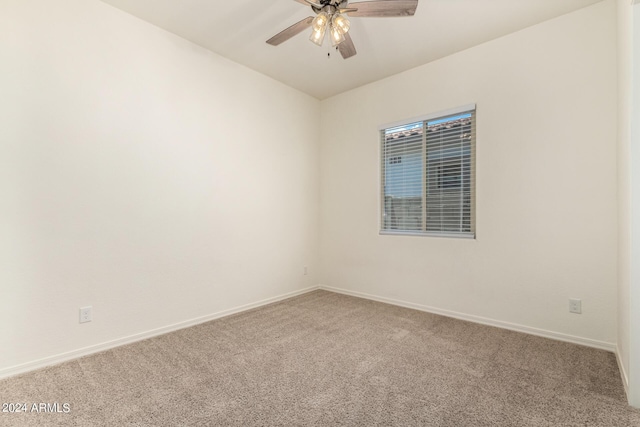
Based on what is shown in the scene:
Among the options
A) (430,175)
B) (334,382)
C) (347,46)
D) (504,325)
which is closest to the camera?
(334,382)

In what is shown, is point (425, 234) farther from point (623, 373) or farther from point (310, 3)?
point (310, 3)

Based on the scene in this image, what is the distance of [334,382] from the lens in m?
1.93

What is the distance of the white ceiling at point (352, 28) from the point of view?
2494mm

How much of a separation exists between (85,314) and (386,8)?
3192 mm

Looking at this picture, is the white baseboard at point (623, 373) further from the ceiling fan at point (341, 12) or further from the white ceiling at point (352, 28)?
the white ceiling at point (352, 28)

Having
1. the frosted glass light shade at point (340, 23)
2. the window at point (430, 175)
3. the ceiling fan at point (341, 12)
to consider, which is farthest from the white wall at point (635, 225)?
the frosted glass light shade at point (340, 23)

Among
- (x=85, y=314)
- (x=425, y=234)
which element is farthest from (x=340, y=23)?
(x=85, y=314)

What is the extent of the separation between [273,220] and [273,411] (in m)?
2.45

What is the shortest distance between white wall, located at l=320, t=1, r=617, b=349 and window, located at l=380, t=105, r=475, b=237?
4.9 inches

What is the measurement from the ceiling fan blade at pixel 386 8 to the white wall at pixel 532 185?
1505 millimetres

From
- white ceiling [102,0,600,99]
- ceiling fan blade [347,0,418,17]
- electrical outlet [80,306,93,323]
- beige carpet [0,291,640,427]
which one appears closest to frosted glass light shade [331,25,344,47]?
ceiling fan blade [347,0,418,17]

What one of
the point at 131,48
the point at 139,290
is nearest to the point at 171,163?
the point at 131,48

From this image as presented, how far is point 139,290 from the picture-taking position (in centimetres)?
265

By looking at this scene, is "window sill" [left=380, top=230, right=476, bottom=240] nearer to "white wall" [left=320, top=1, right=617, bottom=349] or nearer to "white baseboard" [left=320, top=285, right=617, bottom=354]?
"white wall" [left=320, top=1, right=617, bottom=349]
